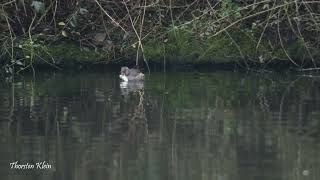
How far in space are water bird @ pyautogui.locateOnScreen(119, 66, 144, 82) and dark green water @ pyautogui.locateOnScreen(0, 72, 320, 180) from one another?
0.10 m

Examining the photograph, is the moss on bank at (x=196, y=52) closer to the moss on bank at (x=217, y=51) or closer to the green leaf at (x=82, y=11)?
the moss on bank at (x=217, y=51)

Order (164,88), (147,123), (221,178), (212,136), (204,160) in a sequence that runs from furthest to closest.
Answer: (164,88), (147,123), (212,136), (204,160), (221,178)

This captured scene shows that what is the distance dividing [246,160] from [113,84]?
3683 mm

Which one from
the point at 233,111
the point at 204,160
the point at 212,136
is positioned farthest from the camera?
the point at 233,111

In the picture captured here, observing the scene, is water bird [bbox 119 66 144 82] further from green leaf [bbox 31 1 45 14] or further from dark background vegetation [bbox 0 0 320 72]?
green leaf [bbox 31 1 45 14]

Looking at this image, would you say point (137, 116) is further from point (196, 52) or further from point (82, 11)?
point (82, 11)

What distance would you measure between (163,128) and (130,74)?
8.87ft

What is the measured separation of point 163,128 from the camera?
22.4ft

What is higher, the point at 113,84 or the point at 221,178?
the point at 113,84

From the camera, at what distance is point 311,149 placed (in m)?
6.11

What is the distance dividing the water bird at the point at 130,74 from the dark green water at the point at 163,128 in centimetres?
10

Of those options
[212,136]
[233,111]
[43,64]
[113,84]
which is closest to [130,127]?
[212,136]

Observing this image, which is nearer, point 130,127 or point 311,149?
point 311,149

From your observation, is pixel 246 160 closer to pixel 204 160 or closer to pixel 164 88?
pixel 204 160
